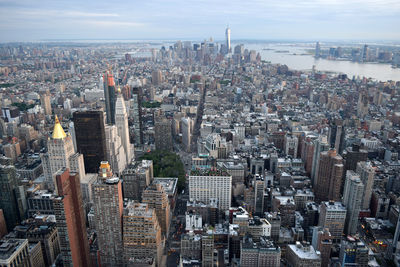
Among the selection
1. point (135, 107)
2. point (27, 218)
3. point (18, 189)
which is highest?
point (135, 107)

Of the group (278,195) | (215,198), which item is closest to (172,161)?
(215,198)

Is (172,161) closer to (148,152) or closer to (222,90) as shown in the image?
(148,152)

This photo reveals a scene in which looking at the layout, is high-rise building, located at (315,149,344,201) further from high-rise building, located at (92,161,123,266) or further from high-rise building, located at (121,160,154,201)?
high-rise building, located at (92,161,123,266)

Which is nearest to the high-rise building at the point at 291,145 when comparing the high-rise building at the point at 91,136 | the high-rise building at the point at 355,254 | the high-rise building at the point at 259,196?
the high-rise building at the point at 259,196

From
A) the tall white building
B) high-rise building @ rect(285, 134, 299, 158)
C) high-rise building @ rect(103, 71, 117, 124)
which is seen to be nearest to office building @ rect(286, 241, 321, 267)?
the tall white building

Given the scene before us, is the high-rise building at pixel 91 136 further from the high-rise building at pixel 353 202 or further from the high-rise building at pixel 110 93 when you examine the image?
the high-rise building at pixel 353 202

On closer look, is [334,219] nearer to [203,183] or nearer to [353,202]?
[353,202]
